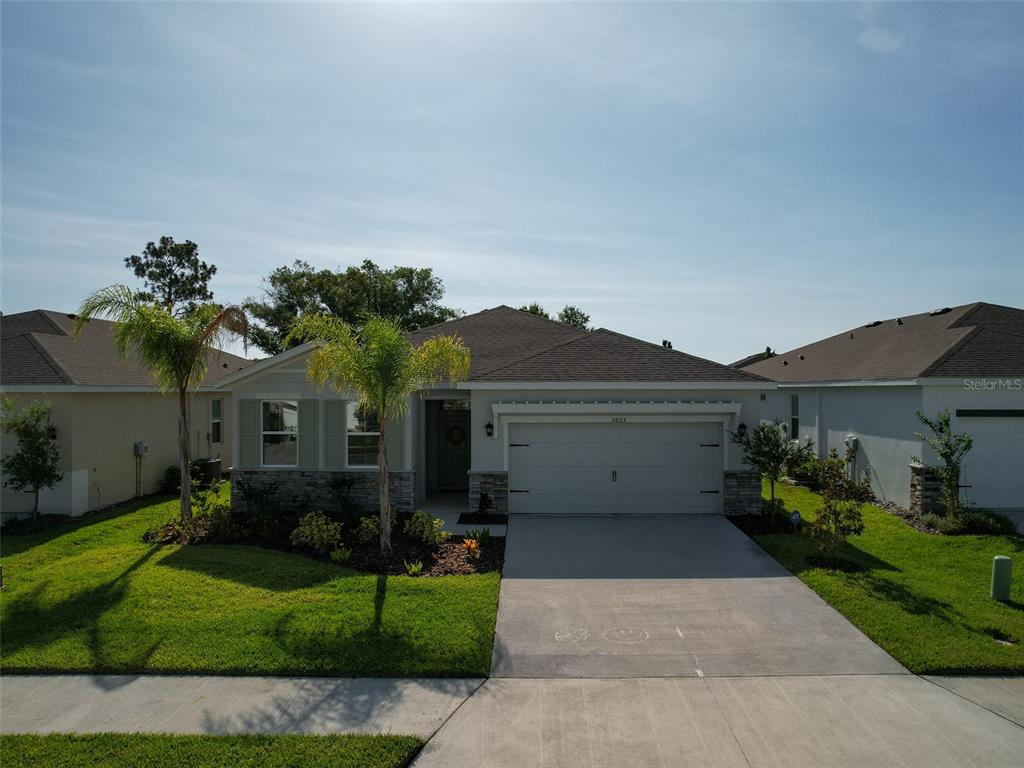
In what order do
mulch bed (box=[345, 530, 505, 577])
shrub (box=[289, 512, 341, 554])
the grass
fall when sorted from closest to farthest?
the grass
mulch bed (box=[345, 530, 505, 577])
shrub (box=[289, 512, 341, 554])

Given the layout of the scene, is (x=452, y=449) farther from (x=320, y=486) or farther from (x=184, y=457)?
(x=184, y=457)

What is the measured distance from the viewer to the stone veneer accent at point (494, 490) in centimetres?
1308

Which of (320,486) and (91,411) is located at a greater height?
(91,411)

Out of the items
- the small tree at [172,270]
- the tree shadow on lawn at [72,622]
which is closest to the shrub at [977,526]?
the tree shadow on lawn at [72,622]

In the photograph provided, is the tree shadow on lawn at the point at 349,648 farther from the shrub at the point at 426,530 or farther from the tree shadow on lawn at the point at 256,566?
the shrub at the point at 426,530

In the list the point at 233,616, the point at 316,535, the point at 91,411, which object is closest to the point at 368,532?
the point at 316,535

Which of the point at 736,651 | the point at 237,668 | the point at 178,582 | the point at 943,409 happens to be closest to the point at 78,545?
the point at 178,582

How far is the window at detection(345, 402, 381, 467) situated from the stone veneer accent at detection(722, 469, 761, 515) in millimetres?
7288

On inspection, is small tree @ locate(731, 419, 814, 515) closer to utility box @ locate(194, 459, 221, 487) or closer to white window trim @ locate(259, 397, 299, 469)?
white window trim @ locate(259, 397, 299, 469)

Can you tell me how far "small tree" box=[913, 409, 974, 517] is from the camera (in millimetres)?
12328

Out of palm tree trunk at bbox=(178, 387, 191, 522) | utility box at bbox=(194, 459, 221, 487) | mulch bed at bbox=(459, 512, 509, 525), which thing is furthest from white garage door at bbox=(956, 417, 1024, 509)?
utility box at bbox=(194, 459, 221, 487)

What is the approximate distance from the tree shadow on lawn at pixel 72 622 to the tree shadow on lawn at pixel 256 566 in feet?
3.40

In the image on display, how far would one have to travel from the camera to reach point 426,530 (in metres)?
10.6

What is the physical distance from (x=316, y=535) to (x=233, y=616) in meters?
2.91
